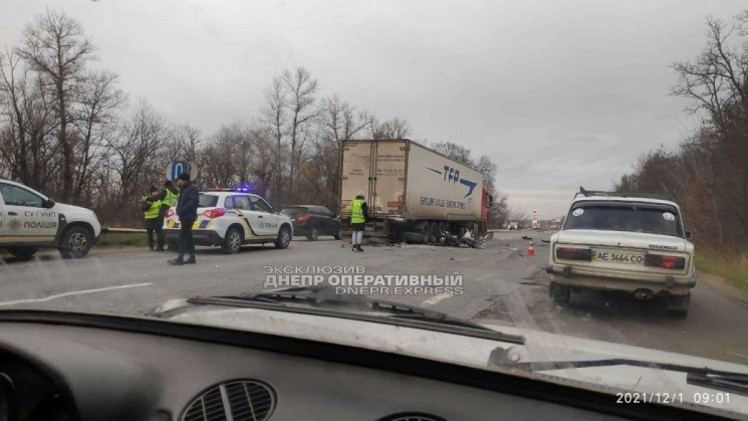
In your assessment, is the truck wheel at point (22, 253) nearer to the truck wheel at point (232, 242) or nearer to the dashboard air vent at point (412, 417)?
the truck wheel at point (232, 242)

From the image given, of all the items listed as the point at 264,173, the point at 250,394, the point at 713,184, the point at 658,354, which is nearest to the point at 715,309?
the point at 713,184

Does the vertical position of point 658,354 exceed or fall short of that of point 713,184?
it falls short

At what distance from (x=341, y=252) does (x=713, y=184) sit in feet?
16.4

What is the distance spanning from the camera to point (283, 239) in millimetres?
8758

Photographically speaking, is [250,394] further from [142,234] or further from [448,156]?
[448,156]

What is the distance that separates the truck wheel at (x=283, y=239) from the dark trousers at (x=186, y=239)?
1.78 m

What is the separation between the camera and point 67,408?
2.02 metres

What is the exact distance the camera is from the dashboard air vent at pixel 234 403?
5.93 feet

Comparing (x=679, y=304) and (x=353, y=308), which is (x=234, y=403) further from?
(x=679, y=304)

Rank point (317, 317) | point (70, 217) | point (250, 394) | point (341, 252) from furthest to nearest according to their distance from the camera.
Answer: point (341, 252) < point (70, 217) < point (317, 317) < point (250, 394)

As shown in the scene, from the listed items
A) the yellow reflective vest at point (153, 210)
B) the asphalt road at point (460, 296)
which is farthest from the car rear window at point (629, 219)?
the yellow reflective vest at point (153, 210)

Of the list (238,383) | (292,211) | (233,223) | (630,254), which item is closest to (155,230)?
(292,211)

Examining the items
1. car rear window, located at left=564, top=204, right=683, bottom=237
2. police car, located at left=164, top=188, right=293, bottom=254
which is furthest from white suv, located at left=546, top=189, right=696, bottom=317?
police car, located at left=164, top=188, right=293, bottom=254

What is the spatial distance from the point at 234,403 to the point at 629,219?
6.49m
